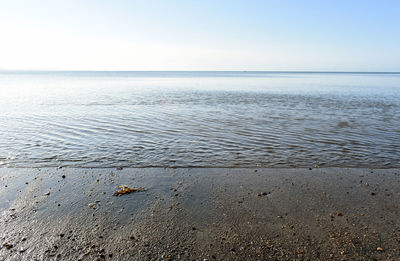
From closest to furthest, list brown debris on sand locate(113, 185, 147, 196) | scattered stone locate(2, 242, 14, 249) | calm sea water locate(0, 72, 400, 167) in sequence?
scattered stone locate(2, 242, 14, 249), brown debris on sand locate(113, 185, 147, 196), calm sea water locate(0, 72, 400, 167)

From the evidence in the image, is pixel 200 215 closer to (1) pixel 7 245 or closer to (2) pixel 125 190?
(2) pixel 125 190

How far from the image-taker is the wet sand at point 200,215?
4.46 metres

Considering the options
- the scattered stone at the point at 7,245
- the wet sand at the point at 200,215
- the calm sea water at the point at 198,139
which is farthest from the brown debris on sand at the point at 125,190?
the scattered stone at the point at 7,245

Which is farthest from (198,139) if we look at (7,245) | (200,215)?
(7,245)

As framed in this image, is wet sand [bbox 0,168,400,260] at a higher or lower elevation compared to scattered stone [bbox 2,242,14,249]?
lower

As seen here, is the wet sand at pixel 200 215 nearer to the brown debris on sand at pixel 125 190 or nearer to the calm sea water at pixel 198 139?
the brown debris on sand at pixel 125 190

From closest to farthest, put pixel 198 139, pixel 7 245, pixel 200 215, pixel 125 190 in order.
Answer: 1. pixel 7 245
2. pixel 200 215
3. pixel 125 190
4. pixel 198 139

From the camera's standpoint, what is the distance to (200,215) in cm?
564

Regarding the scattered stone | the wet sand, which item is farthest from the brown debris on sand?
the scattered stone

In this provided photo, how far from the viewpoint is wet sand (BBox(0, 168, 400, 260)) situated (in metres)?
4.46

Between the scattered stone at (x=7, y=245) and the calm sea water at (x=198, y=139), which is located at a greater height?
the scattered stone at (x=7, y=245)

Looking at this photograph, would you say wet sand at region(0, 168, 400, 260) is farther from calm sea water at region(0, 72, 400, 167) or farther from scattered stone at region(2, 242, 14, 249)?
calm sea water at region(0, 72, 400, 167)

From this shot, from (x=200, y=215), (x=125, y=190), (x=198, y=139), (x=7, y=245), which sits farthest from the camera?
(x=198, y=139)

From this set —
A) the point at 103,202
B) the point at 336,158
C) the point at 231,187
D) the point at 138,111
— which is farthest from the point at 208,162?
the point at 138,111
